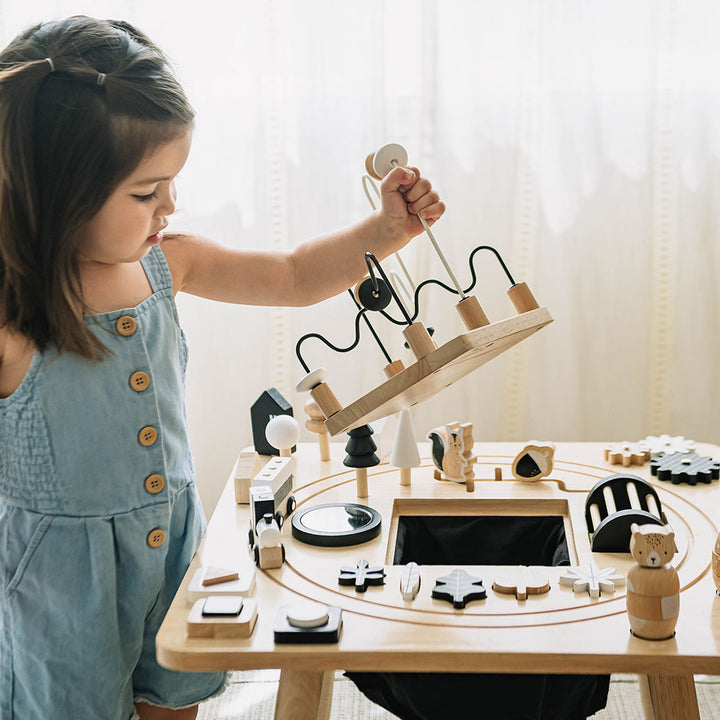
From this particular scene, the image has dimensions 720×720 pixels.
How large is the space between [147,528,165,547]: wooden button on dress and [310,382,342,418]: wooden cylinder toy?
24 centimetres

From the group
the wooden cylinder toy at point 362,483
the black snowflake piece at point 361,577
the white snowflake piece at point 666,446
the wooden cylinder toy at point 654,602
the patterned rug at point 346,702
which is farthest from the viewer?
the patterned rug at point 346,702

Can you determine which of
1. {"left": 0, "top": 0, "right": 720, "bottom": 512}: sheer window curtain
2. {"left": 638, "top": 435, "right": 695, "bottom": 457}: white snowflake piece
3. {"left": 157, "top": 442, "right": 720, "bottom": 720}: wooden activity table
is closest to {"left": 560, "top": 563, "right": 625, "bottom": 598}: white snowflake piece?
{"left": 157, "top": 442, "right": 720, "bottom": 720}: wooden activity table

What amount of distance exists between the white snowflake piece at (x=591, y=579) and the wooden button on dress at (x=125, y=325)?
1.62 feet

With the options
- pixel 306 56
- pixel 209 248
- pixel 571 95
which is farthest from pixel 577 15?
pixel 209 248

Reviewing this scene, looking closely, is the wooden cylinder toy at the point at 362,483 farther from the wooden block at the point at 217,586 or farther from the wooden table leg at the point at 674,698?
the wooden table leg at the point at 674,698

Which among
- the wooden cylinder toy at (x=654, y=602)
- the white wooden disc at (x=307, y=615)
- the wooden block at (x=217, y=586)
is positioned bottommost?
the wooden block at (x=217, y=586)

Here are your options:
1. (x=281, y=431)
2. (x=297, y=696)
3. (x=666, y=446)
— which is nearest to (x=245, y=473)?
(x=281, y=431)

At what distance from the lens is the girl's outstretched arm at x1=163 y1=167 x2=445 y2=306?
3.43 feet

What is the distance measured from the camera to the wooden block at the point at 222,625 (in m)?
0.72

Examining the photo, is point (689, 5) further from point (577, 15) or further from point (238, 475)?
point (238, 475)

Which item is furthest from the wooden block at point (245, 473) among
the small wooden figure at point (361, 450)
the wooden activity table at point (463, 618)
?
the small wooden figure at point (361, 450)

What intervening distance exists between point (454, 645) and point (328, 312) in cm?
100

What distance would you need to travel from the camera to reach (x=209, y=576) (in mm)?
792

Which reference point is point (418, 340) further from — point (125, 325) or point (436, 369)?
point (125, 325)
